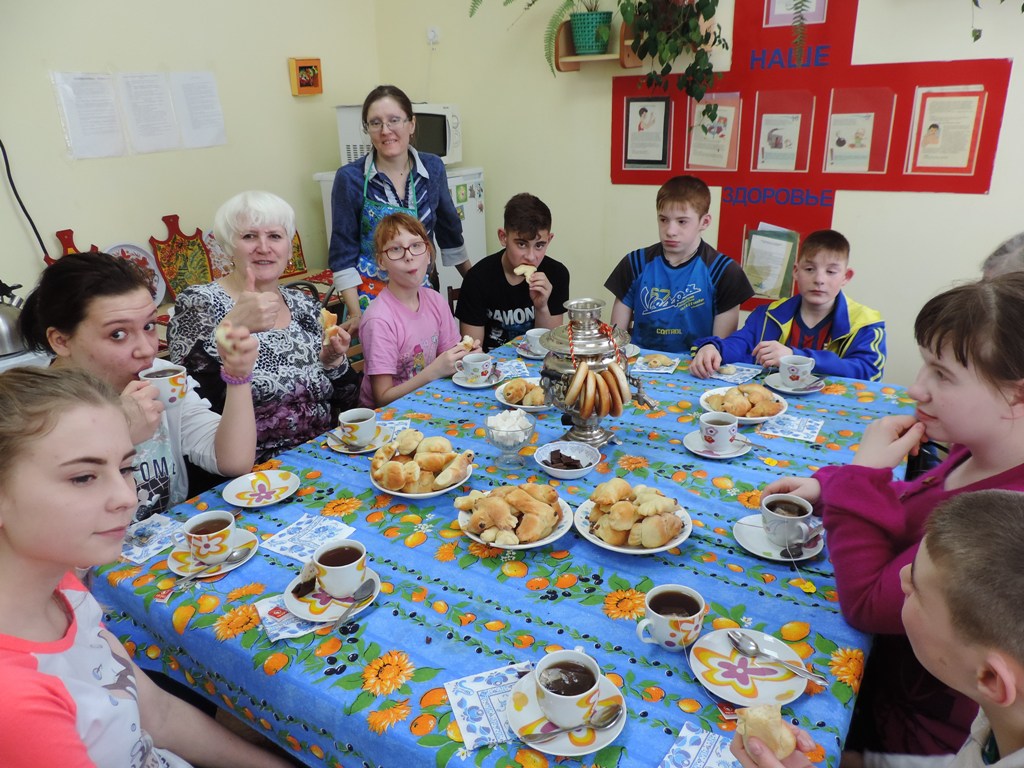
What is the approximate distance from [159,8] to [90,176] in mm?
938

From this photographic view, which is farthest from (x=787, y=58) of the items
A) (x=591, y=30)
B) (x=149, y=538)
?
(x=149, y=538)

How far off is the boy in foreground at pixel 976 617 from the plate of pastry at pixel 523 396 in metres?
1.17

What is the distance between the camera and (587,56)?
12.3 feet

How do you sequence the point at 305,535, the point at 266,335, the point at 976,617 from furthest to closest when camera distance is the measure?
the point at 266,335 < the point at 305,535 < the point at 976,617

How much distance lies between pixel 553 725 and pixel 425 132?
388 centimetres

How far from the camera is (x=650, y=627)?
1062 mm

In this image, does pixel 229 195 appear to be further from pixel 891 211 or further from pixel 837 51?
pixel 891 211

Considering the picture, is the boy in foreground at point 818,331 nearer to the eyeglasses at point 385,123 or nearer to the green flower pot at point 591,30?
the eyeglasses at point 385,123

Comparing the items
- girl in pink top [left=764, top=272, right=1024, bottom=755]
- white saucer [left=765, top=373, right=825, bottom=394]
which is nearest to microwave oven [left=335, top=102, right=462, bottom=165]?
white saucer [left=765, top=373, right=825, bottom=394]

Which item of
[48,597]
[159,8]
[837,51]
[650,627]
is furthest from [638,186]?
[48,597]

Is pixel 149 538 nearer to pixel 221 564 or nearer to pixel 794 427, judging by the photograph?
pixel 221 564

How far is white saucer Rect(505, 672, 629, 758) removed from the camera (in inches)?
34.9

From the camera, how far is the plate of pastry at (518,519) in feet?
4.29

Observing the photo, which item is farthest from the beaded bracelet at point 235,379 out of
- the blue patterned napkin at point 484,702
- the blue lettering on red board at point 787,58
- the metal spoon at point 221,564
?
the blue lettering on red board at point 787,58
